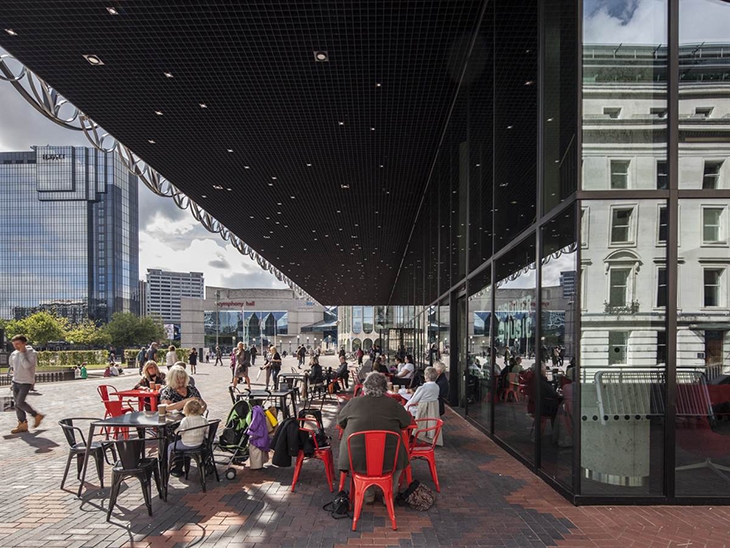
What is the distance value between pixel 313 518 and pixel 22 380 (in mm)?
6975

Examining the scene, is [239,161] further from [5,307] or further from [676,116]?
[5,307]

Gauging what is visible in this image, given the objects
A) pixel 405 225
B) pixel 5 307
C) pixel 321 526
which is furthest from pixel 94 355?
pixel 5 307

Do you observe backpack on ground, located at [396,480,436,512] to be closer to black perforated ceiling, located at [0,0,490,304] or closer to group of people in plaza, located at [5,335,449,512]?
group of people in plaza, located at [5,335,449,512]

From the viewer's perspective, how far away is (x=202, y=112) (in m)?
9.88

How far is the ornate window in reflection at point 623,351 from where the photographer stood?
477 cm

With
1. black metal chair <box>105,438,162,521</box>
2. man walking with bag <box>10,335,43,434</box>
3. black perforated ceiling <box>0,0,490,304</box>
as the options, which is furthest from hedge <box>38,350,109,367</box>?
black metal chair <box>105,438,162,521</box>

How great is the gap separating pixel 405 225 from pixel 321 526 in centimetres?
1724

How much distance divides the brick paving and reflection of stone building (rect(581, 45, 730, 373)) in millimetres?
1396

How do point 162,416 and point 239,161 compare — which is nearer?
point 162,416

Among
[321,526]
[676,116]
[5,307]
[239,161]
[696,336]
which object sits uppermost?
[239,161]

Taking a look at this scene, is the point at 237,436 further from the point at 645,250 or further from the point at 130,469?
the point at 645,250

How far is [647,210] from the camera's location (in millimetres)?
4859

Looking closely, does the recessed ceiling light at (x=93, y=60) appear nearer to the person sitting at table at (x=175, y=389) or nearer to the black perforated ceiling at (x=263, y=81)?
the black perforated ceiling at (x=263, y=81)

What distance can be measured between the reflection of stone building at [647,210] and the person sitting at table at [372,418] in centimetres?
195
